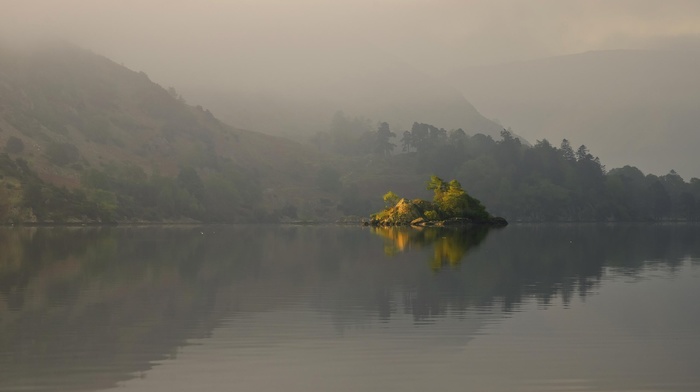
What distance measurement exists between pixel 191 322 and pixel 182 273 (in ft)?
78.8

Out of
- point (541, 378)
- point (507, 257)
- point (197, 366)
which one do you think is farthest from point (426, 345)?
point (507, 257)

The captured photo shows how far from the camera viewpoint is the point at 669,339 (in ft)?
101

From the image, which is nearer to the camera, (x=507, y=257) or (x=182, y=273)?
(x=182, y=273)

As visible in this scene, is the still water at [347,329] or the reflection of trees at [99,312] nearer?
the still water at [347,329]

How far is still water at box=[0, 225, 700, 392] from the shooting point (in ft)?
78.7

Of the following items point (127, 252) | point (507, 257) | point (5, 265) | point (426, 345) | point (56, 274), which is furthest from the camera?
point (127, 252)

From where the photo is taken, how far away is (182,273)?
190 ft

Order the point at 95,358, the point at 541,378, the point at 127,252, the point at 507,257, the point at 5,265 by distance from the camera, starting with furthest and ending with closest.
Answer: the point at 127,252 → the point at 507,257 → the point at 5,265 → the point at 95,358 → the point at 541,378

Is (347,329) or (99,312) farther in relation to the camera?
(99,312)

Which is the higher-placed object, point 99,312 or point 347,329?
point 99,312

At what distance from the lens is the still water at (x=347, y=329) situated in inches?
945

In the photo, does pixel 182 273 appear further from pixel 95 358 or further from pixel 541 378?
pixel 541 378

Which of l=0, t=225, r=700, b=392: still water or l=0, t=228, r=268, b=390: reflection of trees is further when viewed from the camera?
l=0, t=228, r=268, b=390: reflection of trees

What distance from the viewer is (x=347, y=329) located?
3269cm
